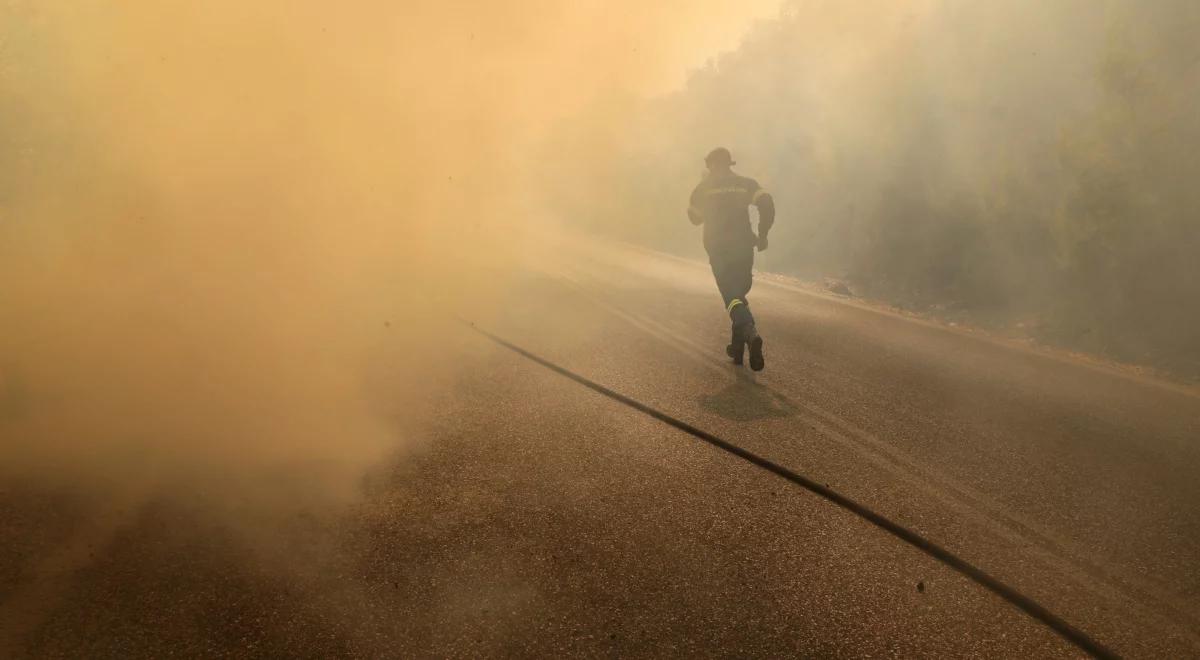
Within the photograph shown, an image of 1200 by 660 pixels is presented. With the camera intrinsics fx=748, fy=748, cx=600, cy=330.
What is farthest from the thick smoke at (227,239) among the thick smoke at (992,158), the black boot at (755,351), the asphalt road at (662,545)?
the thick smoke at (992,158)

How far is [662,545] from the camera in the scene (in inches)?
126

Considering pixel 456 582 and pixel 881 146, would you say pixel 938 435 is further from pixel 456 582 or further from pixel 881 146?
pixel 881 146

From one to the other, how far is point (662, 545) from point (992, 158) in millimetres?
13198

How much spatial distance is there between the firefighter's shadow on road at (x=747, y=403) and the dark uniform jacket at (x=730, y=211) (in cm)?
138

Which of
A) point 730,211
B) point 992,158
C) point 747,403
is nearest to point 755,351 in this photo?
point 747,403

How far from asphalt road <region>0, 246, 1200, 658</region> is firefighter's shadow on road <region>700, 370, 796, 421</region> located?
0.09ft

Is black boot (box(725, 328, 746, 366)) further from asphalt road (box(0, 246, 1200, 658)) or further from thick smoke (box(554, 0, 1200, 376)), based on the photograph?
thick smoke (box(554, 0, 1200, 376))

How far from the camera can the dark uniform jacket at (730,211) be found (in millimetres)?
6684

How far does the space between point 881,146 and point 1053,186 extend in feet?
19.2

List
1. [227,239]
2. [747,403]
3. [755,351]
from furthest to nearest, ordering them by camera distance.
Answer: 1. [227,239]
2. [755,351]
3. [747,403]

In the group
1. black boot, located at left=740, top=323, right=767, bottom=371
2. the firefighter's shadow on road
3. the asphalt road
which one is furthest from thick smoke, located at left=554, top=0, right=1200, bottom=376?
the firefighter's shadow on road

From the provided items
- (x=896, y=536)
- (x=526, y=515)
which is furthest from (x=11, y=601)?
(x=896, y=536)

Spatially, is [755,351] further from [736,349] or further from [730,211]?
[730,211]

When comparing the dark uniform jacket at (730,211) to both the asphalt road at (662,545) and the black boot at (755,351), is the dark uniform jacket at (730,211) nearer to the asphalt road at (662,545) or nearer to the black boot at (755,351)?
the black boot at (755,351)
